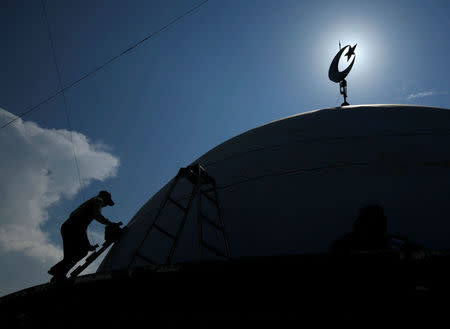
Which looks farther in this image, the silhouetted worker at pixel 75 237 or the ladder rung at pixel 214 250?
the silhouetted worker at pixel 75 237

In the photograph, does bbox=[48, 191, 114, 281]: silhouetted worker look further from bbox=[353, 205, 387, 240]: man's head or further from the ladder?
bbox=[353, 205, 387, 240]: man's head

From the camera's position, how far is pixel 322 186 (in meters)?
6.24

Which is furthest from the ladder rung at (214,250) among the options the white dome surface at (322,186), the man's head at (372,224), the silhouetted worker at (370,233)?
the man's head at (372,224)

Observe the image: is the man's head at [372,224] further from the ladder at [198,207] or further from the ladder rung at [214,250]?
the ladder rung at [214,250]

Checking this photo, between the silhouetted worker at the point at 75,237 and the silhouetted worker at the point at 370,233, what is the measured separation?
4.75 m

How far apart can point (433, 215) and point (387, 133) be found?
103 inches

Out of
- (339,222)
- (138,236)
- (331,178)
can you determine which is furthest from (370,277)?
(138,236)

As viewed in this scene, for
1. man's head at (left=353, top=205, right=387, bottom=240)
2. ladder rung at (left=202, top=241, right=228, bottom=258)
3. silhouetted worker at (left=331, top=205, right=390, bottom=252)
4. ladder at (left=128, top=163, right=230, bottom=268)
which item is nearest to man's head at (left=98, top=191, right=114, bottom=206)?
ladder at (left=128, top=163, right=230, bottom=268)

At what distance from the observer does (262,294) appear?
3475 mm

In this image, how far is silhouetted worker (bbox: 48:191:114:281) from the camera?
623 centimetres

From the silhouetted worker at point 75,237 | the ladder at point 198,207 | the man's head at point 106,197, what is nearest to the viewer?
the ladder at point 198,207

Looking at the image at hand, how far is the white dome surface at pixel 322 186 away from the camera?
217 inches

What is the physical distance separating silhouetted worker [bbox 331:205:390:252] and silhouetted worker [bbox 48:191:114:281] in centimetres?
475

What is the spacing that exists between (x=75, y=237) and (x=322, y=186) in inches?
187
